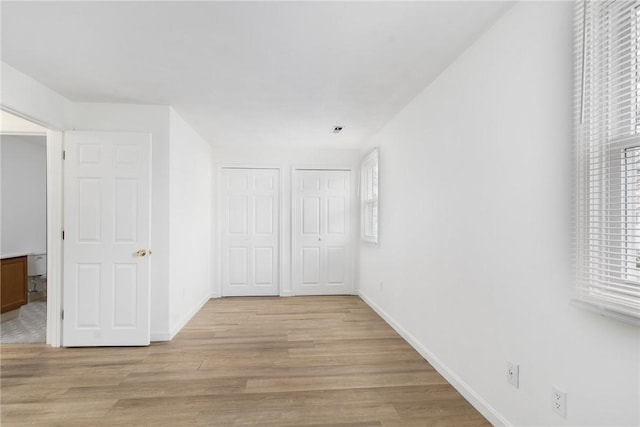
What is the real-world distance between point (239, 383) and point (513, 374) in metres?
1.82

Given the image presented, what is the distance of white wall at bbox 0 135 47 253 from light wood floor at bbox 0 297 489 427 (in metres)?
2.56

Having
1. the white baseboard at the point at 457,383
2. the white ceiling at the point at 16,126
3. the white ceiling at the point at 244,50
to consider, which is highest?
→ the white ceiling at the point at 244,50

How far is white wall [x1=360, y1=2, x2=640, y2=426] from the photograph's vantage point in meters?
1.36

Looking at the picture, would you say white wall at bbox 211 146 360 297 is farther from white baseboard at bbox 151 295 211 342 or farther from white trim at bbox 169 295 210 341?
white baseboard at bbox 151 295 211 342

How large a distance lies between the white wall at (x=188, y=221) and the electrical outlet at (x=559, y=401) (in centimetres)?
318

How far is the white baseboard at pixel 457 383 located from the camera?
188cm

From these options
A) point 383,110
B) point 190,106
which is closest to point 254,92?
point 190,106

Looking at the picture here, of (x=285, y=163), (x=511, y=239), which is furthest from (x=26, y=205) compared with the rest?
(x=511, y=239)

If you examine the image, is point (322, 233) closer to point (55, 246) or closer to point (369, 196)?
point (369, 196)

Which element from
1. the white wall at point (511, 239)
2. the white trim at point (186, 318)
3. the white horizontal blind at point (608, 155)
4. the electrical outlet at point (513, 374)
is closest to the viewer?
the white horizontal blind at point (608, 155)

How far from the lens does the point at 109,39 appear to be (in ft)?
6.64

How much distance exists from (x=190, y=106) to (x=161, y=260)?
5.23 feet

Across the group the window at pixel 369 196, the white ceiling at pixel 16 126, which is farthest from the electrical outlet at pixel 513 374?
the white ceiling at pixel 16 126

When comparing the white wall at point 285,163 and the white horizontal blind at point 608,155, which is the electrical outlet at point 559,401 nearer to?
the white horizontal blind at point 608,155
